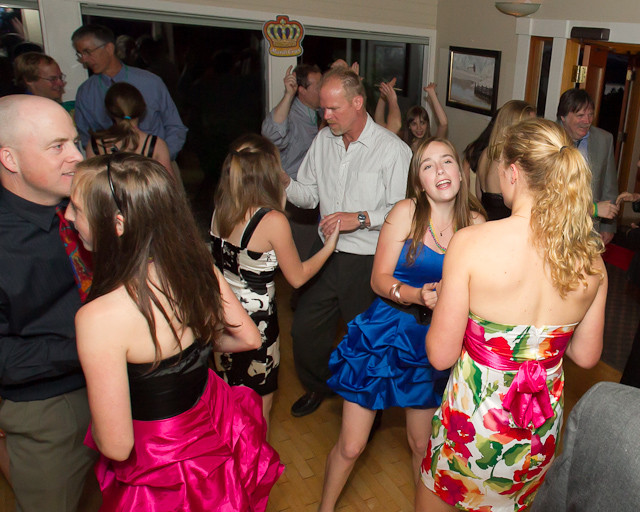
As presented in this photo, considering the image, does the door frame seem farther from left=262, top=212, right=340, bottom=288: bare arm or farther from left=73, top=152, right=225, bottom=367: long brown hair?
left=73, top=152, right=225, bottom=367: long brown hair

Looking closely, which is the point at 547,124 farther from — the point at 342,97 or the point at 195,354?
the point at 342,97

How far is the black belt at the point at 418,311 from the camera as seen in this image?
2.23m

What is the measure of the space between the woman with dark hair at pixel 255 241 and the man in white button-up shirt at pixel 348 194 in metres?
0.43

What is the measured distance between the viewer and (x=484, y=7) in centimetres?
520

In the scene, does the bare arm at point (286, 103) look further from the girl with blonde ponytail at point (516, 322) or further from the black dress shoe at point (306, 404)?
the girl with blonde ponytail at point (516, 322)

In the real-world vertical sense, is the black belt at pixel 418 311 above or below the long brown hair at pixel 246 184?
below

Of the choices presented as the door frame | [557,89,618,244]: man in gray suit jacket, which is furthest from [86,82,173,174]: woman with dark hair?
the door frame

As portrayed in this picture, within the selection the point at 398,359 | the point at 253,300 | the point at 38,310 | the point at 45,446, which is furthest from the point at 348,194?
the point at 45,446

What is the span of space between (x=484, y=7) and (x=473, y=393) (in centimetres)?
451

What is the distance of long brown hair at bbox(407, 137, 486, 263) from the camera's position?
2.16m

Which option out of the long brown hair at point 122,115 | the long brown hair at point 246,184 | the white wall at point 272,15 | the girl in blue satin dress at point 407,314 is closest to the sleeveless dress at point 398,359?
the girl in blue satin dress at point 407,314

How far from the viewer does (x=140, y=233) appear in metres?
1.41

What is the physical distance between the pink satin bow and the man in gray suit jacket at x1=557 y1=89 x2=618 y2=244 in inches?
90.8

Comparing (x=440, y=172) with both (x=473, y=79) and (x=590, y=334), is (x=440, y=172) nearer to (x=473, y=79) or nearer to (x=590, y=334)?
(x=590, y=334)
